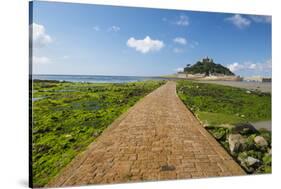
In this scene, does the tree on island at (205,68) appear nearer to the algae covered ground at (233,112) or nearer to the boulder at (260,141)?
the algae covered ground at (233,112)

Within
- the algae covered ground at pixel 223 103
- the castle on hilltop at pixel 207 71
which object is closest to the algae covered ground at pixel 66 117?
the castle on hilltop at pixel 207 71

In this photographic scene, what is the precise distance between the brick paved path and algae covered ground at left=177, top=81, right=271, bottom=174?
0.56 feet

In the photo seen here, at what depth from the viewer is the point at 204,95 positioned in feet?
20.4

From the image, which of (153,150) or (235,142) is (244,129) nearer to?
(235,142)

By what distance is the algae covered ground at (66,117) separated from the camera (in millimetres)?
5047

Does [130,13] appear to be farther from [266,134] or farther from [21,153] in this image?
[266,134]

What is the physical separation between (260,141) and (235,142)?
480 millimetres

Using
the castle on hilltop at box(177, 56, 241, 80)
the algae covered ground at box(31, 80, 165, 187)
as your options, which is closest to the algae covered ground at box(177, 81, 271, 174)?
the castle on hilltop at box(177, 56, 241, 80)

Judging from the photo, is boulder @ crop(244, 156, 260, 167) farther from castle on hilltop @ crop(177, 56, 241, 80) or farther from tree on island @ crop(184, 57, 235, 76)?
tree on island @ crop(184, 57, 235, 76)

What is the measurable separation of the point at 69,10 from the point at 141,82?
1418 mm

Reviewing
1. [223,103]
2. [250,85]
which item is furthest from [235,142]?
[250,85]

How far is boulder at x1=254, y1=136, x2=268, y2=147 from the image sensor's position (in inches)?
240

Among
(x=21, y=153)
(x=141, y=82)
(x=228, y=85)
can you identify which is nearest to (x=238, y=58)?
(x=228, y=85)

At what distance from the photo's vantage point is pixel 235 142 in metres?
5.89
